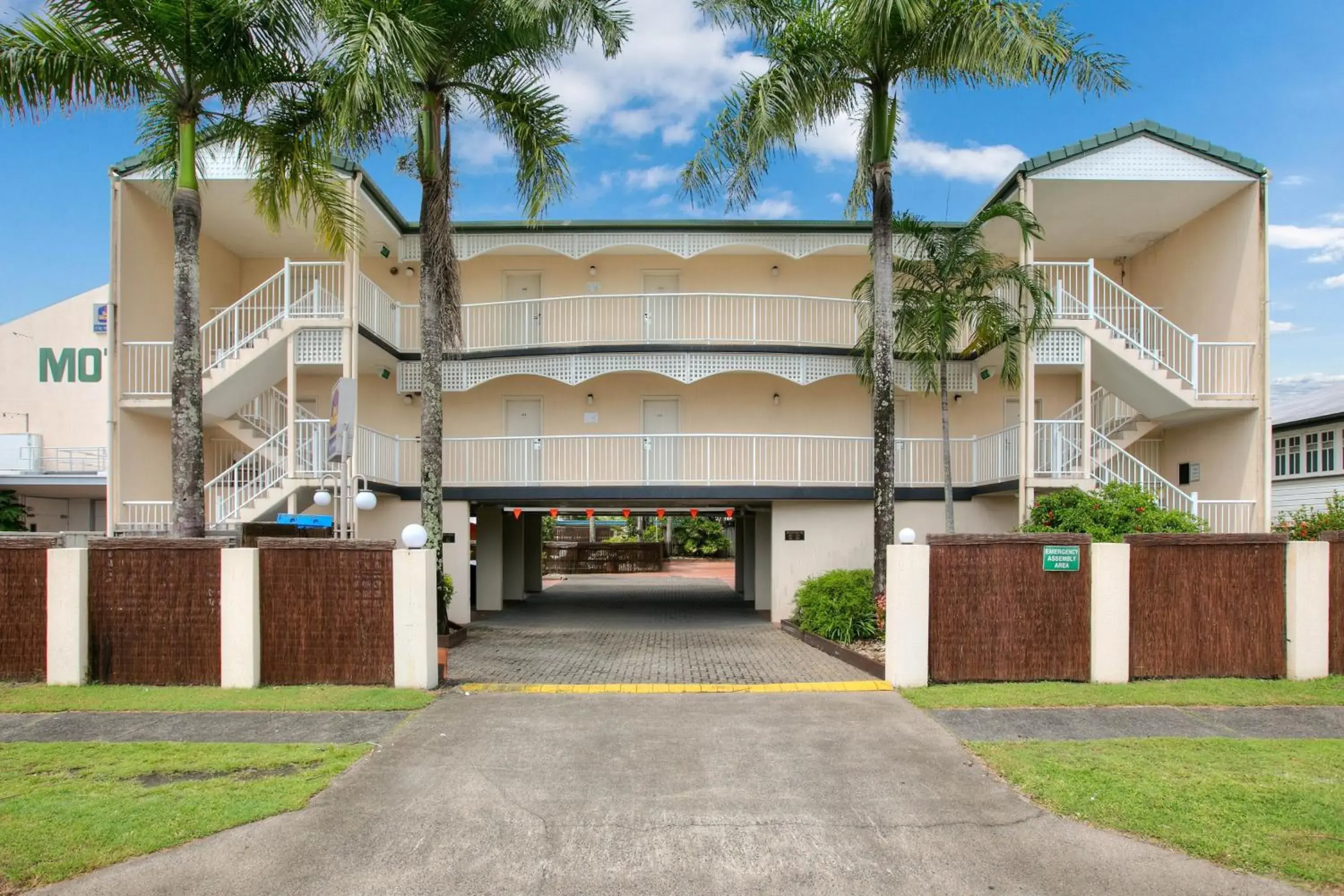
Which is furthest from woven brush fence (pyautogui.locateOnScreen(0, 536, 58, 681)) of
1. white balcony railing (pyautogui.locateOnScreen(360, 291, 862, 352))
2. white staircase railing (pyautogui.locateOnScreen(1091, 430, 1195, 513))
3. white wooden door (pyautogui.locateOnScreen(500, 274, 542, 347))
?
white staircase railing (pyautogui.locateOnScreen(1091, 430, 1195, 513))

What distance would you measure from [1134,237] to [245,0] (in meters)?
17.2

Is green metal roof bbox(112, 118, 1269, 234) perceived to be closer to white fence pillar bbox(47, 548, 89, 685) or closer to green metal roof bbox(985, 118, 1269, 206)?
green metal roof bbox(985, 118, 1269, 206)

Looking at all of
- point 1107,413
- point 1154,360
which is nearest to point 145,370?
point 1154,360

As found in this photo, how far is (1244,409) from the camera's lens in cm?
1588

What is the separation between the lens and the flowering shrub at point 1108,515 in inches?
509

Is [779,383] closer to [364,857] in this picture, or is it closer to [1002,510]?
[1002,510]

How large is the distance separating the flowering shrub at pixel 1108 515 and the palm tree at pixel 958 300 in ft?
6.38

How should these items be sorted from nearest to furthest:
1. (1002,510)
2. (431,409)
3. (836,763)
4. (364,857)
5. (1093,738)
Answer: (364,857), (836,763), (1093,738), (431,409), (1002,510)

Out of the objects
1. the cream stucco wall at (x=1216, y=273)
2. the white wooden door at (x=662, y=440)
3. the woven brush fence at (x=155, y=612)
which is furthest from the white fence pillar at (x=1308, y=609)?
the woven brush fence at (x=155, y=612)

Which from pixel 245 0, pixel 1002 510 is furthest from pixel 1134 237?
pixel 245 0

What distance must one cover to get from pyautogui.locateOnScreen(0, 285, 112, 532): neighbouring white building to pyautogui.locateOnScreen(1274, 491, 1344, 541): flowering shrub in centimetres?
2874

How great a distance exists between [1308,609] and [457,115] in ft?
43.9

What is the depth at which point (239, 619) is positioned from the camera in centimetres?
950

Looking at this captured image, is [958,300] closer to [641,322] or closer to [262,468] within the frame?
[641,322]
